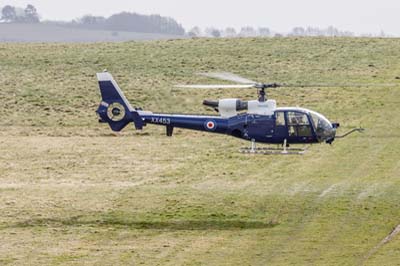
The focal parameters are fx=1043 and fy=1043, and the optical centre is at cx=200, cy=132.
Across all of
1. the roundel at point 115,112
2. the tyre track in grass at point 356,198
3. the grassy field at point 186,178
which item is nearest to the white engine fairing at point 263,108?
the grassy field at point 186,178

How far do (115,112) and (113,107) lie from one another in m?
0.18

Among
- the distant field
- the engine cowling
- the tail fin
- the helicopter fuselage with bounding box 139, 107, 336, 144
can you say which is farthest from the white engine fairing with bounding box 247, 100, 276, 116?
the distant field

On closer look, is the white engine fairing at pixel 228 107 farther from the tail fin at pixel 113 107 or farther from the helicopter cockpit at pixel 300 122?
the tail fin at pixel 113 107

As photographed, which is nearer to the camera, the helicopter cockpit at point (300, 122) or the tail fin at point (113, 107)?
the helicopter cockpit at point (300, 122)

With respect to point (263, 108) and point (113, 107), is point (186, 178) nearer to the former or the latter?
point (113, 107)

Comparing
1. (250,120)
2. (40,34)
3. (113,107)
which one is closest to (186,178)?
(113,107)

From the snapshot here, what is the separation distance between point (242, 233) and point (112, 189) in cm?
832

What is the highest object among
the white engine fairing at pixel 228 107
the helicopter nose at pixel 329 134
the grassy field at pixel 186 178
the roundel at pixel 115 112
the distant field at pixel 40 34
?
the white engine fairing at pixel 228 107

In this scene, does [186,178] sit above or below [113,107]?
below

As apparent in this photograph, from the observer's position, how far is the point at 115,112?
35.0m

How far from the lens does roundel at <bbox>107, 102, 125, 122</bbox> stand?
115ft

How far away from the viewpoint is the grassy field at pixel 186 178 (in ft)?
94.7

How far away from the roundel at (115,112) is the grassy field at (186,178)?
2854 millimetres

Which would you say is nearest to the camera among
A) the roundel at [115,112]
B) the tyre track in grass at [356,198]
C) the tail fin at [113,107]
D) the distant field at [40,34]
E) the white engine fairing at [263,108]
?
the tyre track in grass at [356,198]
